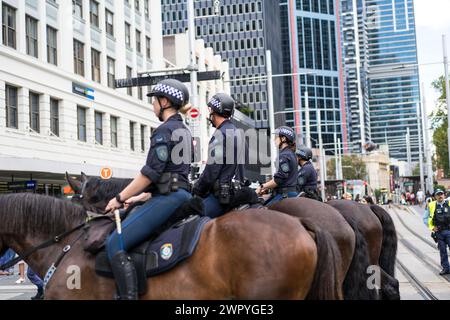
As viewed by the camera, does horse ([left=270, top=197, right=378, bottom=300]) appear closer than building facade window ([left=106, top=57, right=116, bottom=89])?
Yes

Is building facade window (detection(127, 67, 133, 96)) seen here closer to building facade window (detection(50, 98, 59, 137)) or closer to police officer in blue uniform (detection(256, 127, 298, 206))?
building facade window (detection(50, 98, 59, 137))

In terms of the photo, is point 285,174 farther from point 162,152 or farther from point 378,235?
point 162,152

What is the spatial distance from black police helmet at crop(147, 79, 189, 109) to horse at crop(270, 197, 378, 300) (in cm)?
178

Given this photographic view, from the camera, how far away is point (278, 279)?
4992mm

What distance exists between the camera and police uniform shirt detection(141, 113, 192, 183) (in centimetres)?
571

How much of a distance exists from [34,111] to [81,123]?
519cm

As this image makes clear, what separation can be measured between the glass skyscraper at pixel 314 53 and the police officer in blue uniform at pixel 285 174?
16419 cm

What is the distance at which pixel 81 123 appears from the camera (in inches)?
1491

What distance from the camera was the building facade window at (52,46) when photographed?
114 feet

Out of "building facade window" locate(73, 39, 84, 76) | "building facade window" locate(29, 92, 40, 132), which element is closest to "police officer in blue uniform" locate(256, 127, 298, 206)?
"building facade window" locate(29, 92, 40, 132)

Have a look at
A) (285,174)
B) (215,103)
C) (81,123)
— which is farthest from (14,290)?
(81,123)

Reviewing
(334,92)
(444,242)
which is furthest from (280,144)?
(334,92)
